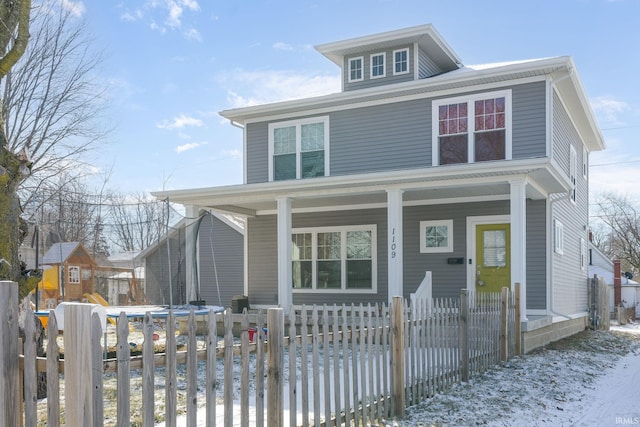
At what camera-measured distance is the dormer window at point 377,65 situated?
15.1m

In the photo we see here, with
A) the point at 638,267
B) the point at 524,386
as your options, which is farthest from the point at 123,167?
the point at 638,267

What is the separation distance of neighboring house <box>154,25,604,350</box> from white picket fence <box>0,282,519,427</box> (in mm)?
4349

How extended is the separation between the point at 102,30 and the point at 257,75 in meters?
5.47

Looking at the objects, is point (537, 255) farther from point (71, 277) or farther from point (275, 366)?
point (71, 277)

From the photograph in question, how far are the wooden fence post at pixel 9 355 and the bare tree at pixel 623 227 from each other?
40.3 meters

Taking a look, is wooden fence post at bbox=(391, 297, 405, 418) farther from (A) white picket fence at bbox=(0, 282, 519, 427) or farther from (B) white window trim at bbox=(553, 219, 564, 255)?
(B) white window trim at bbox=(553, 219, 564, 255)

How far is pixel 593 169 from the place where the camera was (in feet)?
134

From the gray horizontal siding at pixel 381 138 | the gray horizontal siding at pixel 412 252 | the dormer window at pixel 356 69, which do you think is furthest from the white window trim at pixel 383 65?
the gray horizontal siding at pixel 412 252

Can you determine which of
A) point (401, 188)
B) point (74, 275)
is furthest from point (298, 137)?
point (74, 275)

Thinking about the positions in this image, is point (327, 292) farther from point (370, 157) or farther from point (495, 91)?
point (495, 91)

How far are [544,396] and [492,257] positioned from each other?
622cm

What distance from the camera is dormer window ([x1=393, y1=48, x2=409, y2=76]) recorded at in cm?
1471

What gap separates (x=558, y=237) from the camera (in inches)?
545

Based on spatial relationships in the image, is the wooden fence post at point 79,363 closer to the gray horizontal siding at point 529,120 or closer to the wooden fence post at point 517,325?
the wooden fence post at point 517,325
